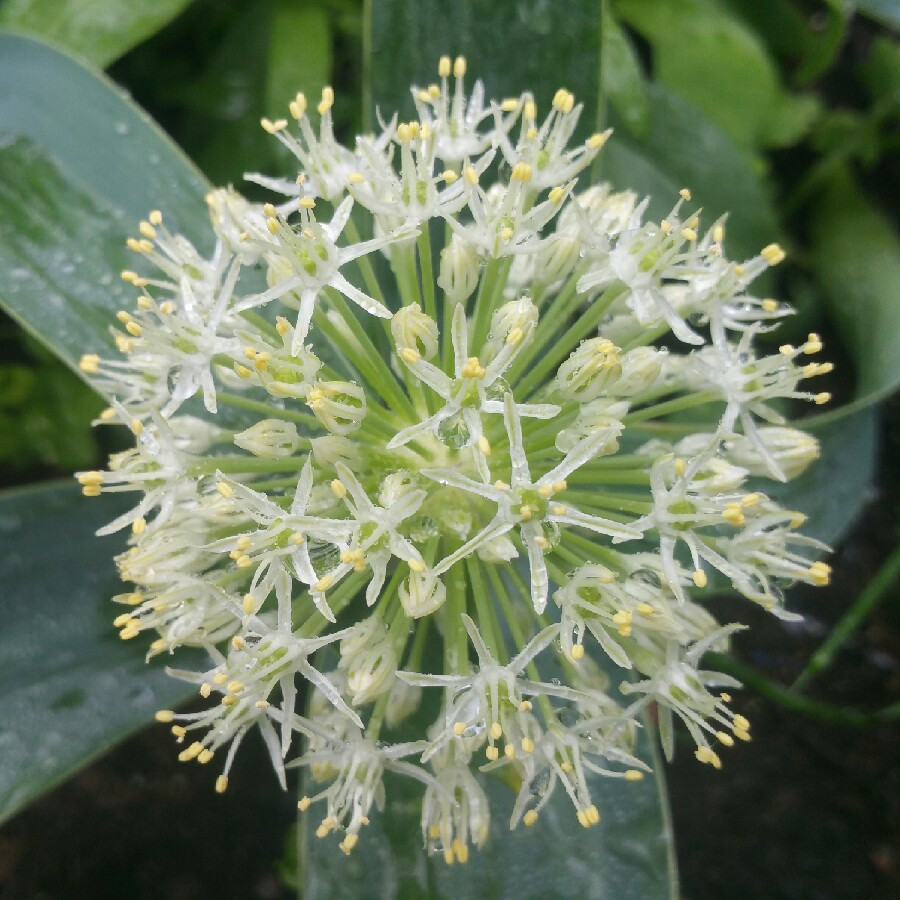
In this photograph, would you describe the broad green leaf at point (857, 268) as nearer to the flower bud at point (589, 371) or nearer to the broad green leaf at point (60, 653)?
the flower bud at point (589, 371)

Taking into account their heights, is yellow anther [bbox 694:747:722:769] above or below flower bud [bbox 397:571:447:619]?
below

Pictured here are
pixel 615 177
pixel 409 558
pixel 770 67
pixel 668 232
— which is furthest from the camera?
pixel 770 67

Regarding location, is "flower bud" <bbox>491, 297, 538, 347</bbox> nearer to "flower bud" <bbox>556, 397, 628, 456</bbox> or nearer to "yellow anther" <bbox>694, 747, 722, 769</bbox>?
"flower bud" <bbox>556, 397, 628, 456</bbox>

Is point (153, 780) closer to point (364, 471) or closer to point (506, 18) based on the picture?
point (364, 471)

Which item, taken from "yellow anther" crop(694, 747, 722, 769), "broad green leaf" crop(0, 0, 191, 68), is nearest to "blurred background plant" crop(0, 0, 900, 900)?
"broad green leaf" crop(0, 0, 191, 68)

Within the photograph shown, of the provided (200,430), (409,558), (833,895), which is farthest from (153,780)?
(833,895)

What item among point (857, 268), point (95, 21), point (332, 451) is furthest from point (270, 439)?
point (857, 268)

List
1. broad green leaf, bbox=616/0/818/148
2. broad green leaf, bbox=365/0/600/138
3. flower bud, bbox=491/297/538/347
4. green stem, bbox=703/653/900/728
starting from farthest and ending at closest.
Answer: broad green leaf, bbox=616/0/818/148 → green stem, bbox=703/653/900/728 → broad green leaf, bbox=365/0/600/138 → flower bud, bbox=491/297/538/347
